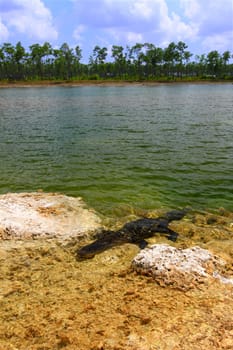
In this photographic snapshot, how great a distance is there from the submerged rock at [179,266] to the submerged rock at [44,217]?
96.5 inches

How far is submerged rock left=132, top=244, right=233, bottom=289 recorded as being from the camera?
5395mm

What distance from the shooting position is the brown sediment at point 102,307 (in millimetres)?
4180

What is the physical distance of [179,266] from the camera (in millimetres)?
5645

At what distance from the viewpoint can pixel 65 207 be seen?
9531 mm

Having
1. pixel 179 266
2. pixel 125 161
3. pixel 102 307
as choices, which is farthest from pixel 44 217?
pixel 125 161

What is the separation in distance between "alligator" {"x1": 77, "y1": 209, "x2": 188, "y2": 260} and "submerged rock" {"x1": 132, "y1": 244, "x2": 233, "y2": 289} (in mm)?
1243

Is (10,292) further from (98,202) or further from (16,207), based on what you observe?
(98,202)

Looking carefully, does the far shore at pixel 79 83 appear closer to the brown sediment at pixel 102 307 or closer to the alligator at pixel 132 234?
the alligator at pixel 132 234

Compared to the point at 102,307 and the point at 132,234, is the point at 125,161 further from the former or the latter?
the point at 102,307

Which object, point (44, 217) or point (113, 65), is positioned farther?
point (113, 65)

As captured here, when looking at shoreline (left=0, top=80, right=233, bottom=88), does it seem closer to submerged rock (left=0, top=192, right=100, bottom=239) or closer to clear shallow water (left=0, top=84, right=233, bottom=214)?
clear shallow water (left=0, top=84, right=233, bottom=214)

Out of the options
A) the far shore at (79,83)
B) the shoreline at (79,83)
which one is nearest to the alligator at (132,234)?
the shoreline at (79,83)

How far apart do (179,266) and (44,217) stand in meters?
4.64

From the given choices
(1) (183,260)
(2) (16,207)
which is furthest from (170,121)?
(1) (183,260)
